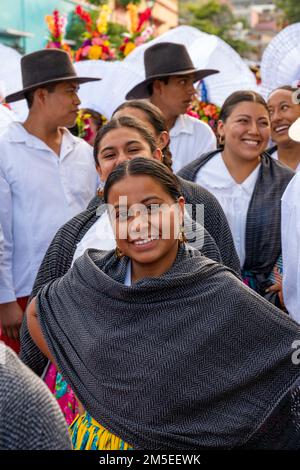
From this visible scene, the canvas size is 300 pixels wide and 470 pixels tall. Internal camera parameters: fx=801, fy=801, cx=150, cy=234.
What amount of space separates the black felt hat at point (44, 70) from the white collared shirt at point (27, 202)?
1.36ft

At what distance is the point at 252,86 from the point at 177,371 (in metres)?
5.96

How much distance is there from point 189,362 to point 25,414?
0.97 m

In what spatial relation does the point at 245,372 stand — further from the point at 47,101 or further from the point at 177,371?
the point at 47,101

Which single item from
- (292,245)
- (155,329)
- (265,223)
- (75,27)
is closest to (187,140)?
(265,223)

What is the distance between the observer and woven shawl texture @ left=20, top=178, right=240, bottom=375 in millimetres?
3152

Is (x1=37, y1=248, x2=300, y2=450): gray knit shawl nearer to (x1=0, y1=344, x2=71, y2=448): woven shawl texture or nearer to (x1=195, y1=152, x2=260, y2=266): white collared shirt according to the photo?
(x1=0, y1=344, x2=71, y2=448): woven shawl texture

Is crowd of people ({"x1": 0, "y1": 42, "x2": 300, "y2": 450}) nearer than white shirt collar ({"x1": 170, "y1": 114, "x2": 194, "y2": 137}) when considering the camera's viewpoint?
Yes

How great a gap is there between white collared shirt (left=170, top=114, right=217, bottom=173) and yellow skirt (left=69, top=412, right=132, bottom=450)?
3.17 metres

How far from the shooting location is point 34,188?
14.2 feet

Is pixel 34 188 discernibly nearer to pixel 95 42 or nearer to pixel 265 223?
pixel 265 223

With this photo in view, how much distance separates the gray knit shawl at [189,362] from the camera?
7.80 ft

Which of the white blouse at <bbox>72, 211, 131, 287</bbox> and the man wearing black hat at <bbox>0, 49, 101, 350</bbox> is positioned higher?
the white blouse at <bbox>72, 211, 131, 287</bbox>

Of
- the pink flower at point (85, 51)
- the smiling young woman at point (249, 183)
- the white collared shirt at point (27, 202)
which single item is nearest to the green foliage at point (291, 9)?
the pink flower at point (85, 51)

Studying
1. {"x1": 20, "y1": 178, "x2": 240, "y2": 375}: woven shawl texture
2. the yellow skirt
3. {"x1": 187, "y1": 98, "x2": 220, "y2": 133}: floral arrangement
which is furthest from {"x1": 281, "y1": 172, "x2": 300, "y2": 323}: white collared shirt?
{"x1": 187, "y1": 98, "x2": 220, "y2": 133}: floral arrangement
